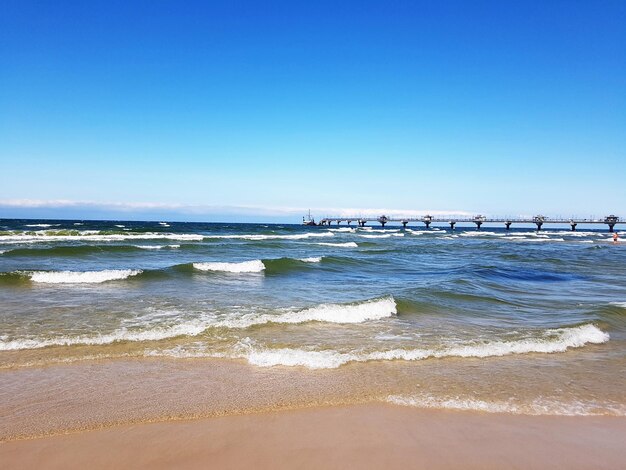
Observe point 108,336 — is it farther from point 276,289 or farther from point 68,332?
point 276,289

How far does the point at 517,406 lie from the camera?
5223mm

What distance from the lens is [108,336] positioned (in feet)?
25.6

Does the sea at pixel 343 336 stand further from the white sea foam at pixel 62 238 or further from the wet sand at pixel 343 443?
the white sea foam at pixel 62 238

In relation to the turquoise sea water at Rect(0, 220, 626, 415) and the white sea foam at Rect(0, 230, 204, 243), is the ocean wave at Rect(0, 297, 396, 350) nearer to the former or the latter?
the turquoise sea water at Rect(0, 220, 626, 415)

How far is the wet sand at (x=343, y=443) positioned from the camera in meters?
3.84

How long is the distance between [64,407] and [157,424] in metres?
1.29

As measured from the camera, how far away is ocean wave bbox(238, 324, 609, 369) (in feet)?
21.9

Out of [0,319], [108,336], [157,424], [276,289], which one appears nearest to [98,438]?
[157,424]

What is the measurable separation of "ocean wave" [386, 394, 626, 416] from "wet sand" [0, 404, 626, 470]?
149mm

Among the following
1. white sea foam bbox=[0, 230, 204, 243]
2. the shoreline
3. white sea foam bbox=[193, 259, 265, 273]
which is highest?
white sea foam bbox=[0, 230, 204, 243]

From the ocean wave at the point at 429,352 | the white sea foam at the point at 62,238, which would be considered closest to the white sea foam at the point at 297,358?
the ocean wave at the point at 429,352

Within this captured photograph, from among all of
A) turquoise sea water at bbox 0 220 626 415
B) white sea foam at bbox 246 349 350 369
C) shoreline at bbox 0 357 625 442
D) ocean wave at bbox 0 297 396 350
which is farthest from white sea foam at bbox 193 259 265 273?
shoreline at bbox 0 357 625 442

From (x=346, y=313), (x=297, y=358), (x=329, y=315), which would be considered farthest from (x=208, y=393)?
(x=346, y=313)

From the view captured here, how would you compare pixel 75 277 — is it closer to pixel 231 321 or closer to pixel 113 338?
pixel 113 338
